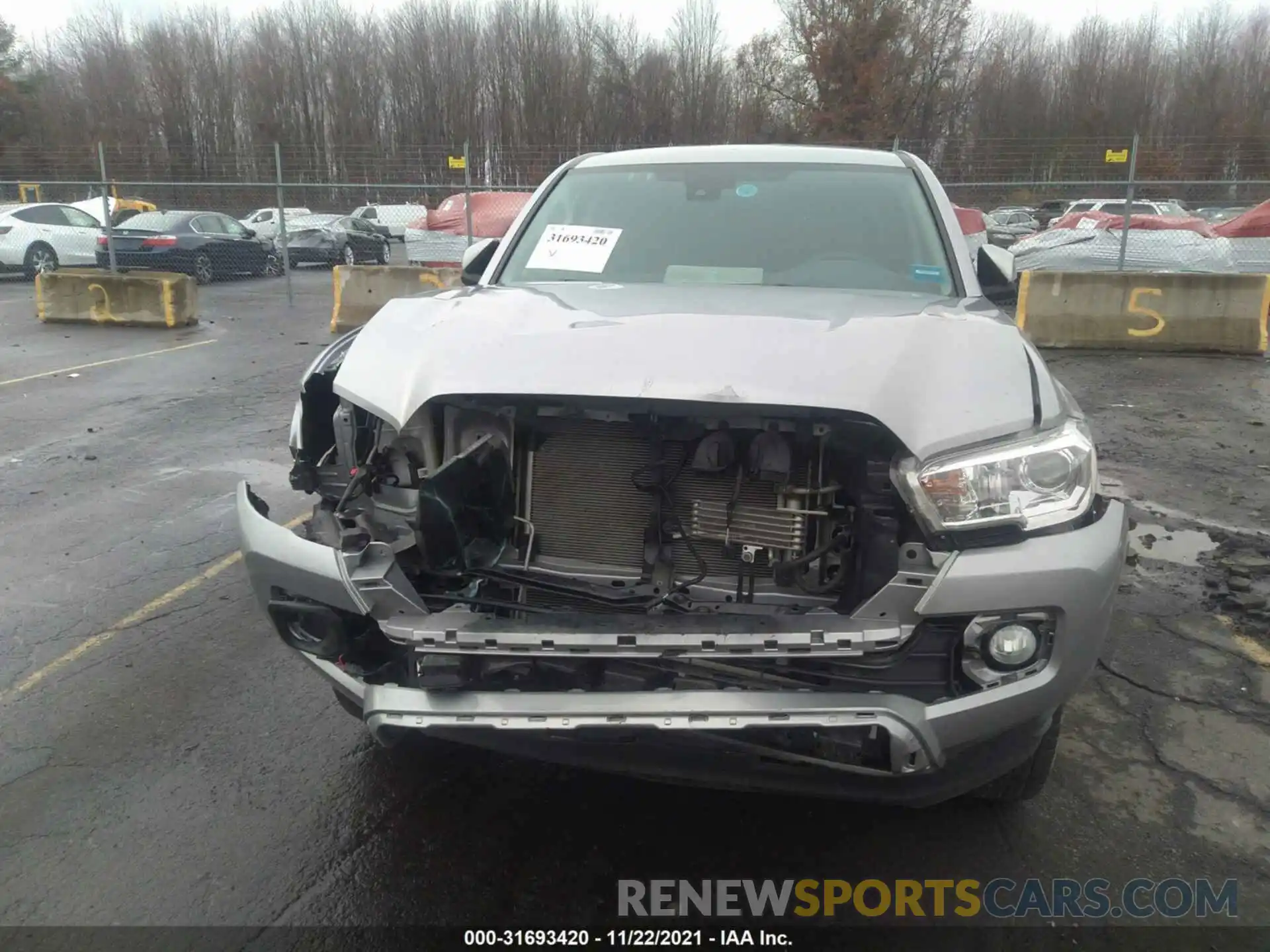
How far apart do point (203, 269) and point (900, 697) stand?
20.7m

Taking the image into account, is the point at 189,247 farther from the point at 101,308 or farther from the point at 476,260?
the point at 476,260

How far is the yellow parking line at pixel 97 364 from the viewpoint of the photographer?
371 inches

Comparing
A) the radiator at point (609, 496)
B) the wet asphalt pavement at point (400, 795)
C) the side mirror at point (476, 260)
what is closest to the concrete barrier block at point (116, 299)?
the wet asphalt pavement at point (400, 795)

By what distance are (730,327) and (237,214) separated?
3252 centimetres

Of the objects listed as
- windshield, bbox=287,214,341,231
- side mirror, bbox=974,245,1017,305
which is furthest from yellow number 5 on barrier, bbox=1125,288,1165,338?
windshield, bbox=287,214,341,231

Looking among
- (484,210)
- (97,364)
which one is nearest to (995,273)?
(97,364)

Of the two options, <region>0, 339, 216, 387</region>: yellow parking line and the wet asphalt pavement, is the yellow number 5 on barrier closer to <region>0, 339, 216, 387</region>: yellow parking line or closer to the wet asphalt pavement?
the wet asphalt pavement

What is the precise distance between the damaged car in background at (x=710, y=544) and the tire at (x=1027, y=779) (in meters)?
0.01

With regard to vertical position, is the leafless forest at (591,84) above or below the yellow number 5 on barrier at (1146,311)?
above

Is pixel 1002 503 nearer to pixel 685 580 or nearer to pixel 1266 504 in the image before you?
pixel 685 580

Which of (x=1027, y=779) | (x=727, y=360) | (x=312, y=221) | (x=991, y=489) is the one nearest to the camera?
(x=991, y=489)

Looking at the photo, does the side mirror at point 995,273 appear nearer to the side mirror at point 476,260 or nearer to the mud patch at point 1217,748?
the mud patch at point 1217,748

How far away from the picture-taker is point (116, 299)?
13.3 meters

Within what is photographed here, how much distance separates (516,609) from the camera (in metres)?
2.32
